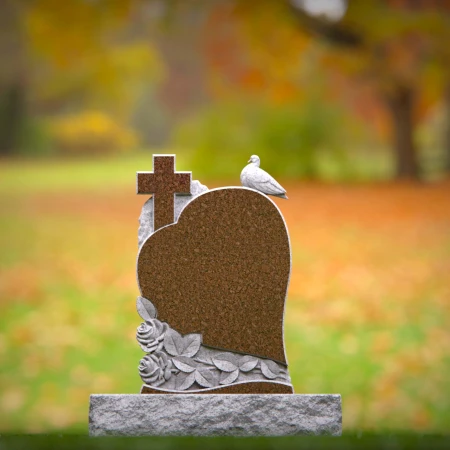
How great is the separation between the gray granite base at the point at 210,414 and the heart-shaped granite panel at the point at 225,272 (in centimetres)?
32

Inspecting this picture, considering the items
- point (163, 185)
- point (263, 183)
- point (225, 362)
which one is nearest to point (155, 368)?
point (225, 362)

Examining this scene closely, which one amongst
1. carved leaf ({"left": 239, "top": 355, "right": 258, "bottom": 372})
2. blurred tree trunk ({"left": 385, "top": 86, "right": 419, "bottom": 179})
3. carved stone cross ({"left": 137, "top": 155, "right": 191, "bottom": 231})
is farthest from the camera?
blurred tree trunk ({"left": 385, "top": 86, "right": 419, "bottom": 179})

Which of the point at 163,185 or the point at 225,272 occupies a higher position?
the point at 163,185

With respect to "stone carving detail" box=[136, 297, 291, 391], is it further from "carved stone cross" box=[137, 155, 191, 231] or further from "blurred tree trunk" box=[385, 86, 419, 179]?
"blurred tree trunk" box=[385, 86, 419, 179]

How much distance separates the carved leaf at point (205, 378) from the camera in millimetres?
Result: 4852

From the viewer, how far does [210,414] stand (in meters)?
4.76

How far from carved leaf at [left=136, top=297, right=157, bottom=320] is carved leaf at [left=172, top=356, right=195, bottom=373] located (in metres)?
0.33

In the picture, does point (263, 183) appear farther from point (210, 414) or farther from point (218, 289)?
point (210, 414)

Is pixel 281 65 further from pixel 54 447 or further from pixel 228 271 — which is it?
pixel 54 447

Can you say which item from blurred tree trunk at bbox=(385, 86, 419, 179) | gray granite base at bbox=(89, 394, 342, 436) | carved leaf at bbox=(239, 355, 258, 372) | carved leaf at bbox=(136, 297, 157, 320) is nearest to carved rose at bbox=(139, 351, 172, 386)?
gray granite base at bbox=(89, 394, 342, 436)

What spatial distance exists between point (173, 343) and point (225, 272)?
57 cm

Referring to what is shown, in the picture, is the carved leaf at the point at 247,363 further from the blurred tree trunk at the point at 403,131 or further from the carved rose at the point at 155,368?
the blurred tree trunk at the point at 403,131

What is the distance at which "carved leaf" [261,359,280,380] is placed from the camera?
4.85 m

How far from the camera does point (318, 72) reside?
15047 mm
